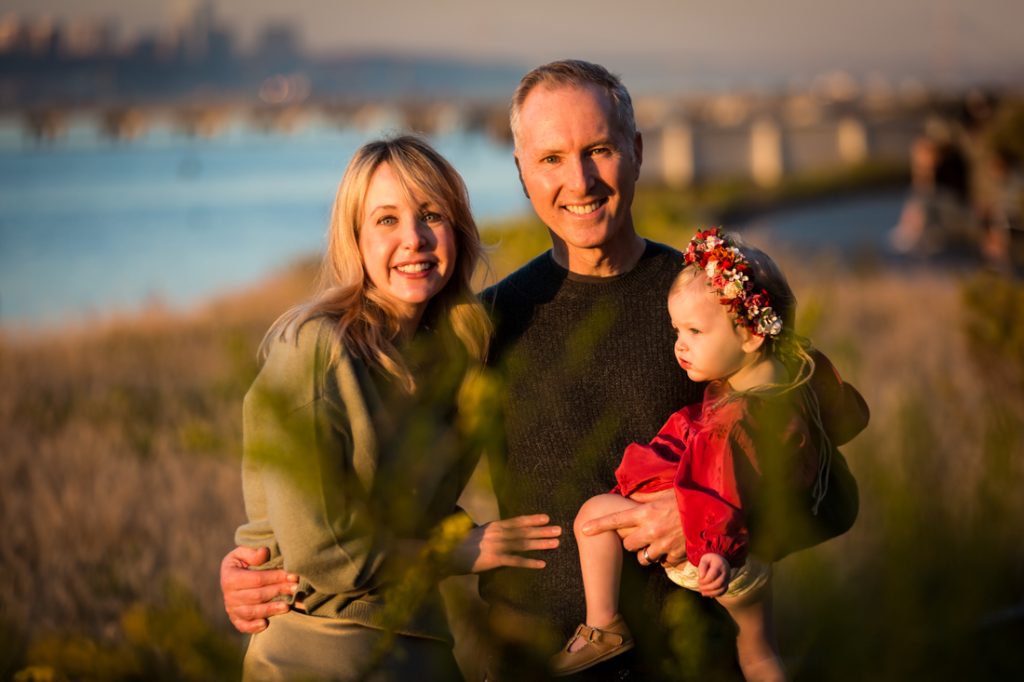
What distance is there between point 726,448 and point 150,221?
52.6m

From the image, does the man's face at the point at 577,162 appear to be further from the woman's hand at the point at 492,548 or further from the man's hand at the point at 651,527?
the woman's hand at the point at 492,548

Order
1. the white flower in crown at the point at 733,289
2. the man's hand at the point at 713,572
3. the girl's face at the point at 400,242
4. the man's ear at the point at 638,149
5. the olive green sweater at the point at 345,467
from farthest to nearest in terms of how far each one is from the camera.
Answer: the man's ear at the point at 638,149 < the girl's face at the point at 400,242 < the white flower in crown at the point at 733,289 < the man's hand at the point at 713,572 < the olive green sweater at the point at 345,467

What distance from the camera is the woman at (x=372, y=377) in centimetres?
235

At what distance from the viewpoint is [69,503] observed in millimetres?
6754

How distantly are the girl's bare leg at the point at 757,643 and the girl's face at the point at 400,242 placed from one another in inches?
44.4

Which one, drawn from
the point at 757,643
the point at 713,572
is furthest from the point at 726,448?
the point at 757,643

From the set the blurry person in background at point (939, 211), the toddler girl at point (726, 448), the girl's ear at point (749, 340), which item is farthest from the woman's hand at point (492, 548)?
the blurry person in background at point (939, 211)

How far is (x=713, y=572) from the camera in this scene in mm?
2461

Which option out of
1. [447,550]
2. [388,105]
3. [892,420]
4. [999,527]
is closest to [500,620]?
[447,550]

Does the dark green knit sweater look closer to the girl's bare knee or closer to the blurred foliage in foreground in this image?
the girl's bare knee

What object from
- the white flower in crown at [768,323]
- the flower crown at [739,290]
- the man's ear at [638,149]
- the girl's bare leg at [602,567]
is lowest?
the girl's bare leg at [602,567]

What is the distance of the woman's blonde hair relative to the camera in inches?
106

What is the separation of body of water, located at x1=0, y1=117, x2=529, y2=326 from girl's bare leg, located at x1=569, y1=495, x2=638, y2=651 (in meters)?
1.14

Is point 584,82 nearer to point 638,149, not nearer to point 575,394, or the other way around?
point 638,149
